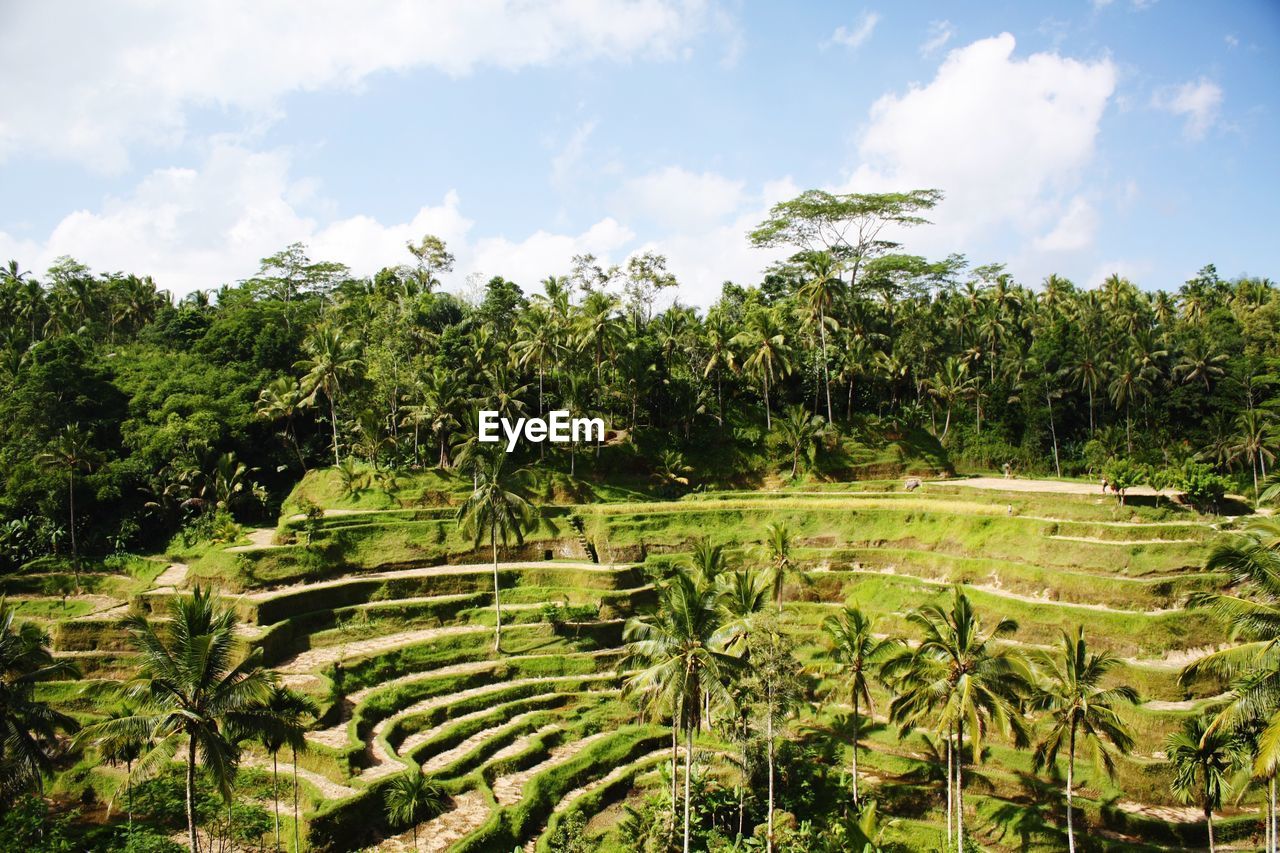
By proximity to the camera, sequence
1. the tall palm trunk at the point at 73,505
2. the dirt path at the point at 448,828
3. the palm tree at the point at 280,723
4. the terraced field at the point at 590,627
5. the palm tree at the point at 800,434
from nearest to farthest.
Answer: the palm tree at the point at 280,723 < the dirt path at the point at 448,828 < the terraced field at the point at 590,627 < the tall palm trunk at the point at 73,505 < the palm tree at the point at 800,434

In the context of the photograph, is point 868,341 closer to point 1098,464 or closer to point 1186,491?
point 1098,464

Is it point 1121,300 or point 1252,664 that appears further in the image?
point 1121,300

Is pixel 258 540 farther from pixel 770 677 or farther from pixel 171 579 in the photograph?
pixel 770 677

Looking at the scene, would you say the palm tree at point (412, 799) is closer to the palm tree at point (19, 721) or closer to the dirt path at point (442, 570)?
the palm tree at point (19, 721)

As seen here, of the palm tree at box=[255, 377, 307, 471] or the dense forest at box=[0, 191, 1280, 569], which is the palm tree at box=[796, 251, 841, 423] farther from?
the palm tree at box=[255, 377, 307, 471]

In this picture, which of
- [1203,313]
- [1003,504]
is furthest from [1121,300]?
[1003,504]

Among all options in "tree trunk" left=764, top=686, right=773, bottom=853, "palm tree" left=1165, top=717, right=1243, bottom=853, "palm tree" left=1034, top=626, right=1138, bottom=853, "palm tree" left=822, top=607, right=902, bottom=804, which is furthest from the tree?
"palm tree" left=1165, top=717, right=1243, bottom=853

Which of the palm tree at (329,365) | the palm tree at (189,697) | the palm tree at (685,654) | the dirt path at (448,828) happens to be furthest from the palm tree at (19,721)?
the palm tree at (329,365)
